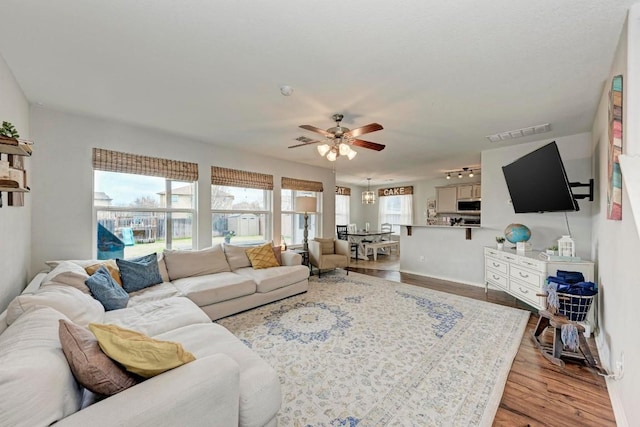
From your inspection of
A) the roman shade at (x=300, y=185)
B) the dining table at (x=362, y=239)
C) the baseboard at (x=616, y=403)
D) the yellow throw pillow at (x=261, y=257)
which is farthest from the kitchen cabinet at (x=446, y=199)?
the baseboard at (x=616, y=403)

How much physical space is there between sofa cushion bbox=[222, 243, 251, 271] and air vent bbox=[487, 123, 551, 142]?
4079mm

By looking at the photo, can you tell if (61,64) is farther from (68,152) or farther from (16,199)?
(68,152)

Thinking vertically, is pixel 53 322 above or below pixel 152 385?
above

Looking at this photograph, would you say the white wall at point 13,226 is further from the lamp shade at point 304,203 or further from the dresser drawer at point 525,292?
the dresser drawer at point 525,292

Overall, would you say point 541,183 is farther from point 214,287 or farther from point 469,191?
point 214,287

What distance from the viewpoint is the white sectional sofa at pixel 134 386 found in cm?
88

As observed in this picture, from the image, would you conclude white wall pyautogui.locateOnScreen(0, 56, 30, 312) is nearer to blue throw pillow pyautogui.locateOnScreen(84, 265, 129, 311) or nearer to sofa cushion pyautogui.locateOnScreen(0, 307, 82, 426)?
blue throw pillow pyautogui.locateOnScreen(84, 265, 129, 311)

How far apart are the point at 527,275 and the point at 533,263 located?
0.66 feet

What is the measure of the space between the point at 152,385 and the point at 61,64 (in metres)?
2.56

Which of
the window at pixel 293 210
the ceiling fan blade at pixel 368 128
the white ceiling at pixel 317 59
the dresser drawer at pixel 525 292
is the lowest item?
the dresser drawer at pixel 525 292

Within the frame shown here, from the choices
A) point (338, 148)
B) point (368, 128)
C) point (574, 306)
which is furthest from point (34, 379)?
point (574, 306)

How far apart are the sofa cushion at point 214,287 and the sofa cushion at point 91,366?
1.77 metres

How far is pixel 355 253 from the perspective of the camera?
762cm

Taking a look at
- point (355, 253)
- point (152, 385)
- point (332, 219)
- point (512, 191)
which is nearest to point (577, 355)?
point (512, 191)
